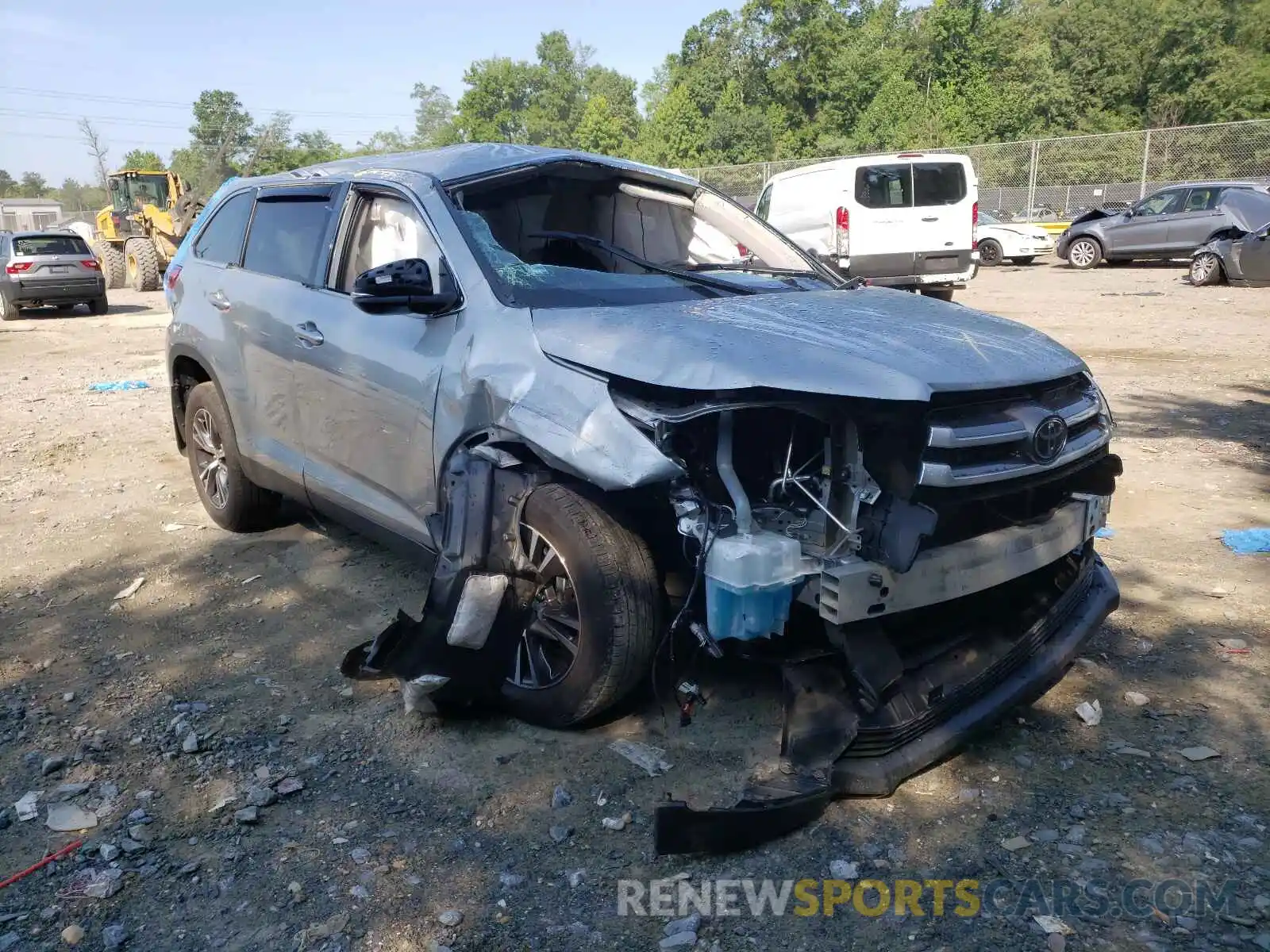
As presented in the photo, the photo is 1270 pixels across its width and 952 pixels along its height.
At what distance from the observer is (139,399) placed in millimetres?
9766

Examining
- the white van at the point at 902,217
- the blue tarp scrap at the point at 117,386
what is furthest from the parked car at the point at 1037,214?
the blue tarp scrap at the point at 117,386

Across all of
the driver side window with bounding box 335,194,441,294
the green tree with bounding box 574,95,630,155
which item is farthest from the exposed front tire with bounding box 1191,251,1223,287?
the green tree with bounding box 574,95,630,155

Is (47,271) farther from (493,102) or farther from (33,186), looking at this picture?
(33,186)

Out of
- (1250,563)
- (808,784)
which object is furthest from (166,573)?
(1250,563)

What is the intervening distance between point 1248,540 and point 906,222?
34.3ft

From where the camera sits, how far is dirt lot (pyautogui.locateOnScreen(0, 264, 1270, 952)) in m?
2.47

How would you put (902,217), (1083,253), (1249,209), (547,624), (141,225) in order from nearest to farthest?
(547,624)
(902,217)
(1249,209)
(1083,253)
(141,225)

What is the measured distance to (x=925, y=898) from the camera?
250 cm

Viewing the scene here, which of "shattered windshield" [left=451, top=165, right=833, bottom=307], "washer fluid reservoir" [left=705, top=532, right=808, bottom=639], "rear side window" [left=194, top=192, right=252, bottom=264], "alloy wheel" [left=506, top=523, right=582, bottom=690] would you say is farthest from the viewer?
"rear side window" [left=194, top=192, right=252, bottom=264]

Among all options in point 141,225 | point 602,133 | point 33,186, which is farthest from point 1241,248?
point 33,186

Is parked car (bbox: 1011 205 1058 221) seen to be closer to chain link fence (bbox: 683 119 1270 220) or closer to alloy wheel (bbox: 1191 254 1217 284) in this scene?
chain link fence (bbox: 683 119 1270 220)

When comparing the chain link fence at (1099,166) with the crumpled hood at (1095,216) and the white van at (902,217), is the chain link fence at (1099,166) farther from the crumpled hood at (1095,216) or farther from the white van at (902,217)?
the white van at (902,217)

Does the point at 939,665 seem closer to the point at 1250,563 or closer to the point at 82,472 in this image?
the point at 1250,563

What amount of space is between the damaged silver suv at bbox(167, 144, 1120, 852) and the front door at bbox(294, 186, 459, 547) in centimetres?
1
